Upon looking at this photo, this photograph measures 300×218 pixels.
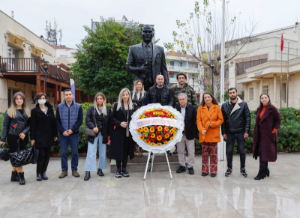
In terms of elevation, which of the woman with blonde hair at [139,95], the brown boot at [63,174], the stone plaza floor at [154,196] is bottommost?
the stone plaza floor at [154,196]

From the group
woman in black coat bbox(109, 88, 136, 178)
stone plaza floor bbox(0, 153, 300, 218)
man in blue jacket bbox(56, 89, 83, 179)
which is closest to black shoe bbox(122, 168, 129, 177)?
woman in black coat bbox(109, 88, 136, 178)

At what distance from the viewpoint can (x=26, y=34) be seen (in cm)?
2412

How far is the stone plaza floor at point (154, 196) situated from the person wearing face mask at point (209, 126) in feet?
1.45

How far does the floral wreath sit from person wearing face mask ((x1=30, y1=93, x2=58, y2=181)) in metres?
1.81

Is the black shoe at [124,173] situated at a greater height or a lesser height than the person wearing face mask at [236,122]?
lesser

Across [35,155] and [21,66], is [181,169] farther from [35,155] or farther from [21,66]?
[21,66]

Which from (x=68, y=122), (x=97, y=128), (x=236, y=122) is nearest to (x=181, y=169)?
(x=236, y=122)

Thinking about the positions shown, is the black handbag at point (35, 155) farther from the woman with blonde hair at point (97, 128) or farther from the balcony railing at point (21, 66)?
the balcony railing at point (21, 66)

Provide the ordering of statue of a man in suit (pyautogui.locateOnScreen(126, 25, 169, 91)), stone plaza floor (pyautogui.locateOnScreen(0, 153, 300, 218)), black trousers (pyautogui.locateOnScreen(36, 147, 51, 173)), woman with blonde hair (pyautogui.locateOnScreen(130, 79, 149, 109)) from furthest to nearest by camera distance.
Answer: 1. statue of a man in suit (pyautogui.locateOnScreen(126, 25, 169, 91))
2. woman with blonde hair (pyautogui.locateOnScreen(130, 79, 149, 109))
3. black trousers (pyautogui.locateOnScreen(36, 147, 51, 173))
4. stone plaza floor (pyautogui.locateOnScreen(0, 153, 300, 218))

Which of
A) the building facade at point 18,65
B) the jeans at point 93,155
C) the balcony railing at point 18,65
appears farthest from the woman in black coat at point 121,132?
the balcony railing at point 18,65

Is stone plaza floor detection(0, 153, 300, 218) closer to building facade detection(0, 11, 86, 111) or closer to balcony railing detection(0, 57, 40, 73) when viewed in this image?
building facade detection(0, 11, 86, 111)

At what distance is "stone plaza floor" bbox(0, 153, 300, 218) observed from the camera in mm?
3730

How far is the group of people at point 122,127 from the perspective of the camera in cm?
544

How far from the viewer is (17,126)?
17.3 feet
